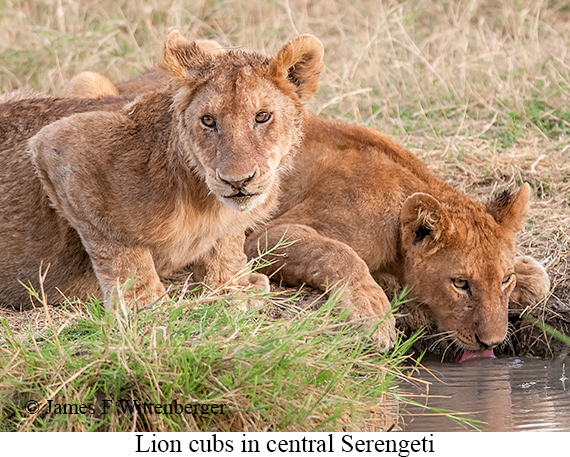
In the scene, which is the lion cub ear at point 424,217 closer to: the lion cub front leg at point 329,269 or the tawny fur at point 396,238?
the tawny fur at point 396,238

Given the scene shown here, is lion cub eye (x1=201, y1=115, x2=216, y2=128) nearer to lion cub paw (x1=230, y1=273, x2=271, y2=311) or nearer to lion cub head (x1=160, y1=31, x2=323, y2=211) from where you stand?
lion cub head (x1=160, y1=31, x2=323, y2=211)

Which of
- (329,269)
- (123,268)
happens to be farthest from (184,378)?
(329,269)

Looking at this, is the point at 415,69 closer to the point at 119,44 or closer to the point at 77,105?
the point at 119,44

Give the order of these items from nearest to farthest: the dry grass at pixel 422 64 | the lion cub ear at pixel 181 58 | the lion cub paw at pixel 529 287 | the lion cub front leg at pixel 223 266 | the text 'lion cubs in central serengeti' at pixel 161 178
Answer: the text 'lion cubs in central serengeti' at pixel 161 178 → the lion cub ear at pixel 181 58 → the lion cub front leg at pixel 223 266 → the lion cub paw at pixel 529 287 → the dry grass at pixel 422 64

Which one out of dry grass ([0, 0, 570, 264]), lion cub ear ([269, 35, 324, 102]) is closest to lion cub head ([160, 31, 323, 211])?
lion cub ear ([269, 35, 324, 102])

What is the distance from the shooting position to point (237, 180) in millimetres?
4402

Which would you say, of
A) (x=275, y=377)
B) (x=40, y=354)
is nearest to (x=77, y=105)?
(x=40, y=354)

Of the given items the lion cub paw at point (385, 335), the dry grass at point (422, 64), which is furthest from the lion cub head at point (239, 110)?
the dry grass at point (422, 64)

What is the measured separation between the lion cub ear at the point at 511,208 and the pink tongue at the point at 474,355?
748mm

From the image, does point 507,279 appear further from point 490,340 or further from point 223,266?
point 223,266

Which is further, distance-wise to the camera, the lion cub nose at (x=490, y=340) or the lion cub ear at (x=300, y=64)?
the lion cub nose at (x=490, y=340)

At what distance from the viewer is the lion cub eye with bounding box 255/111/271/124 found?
15.2ft

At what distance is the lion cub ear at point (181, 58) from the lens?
4.70 metres

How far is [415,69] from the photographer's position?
9688 mm
